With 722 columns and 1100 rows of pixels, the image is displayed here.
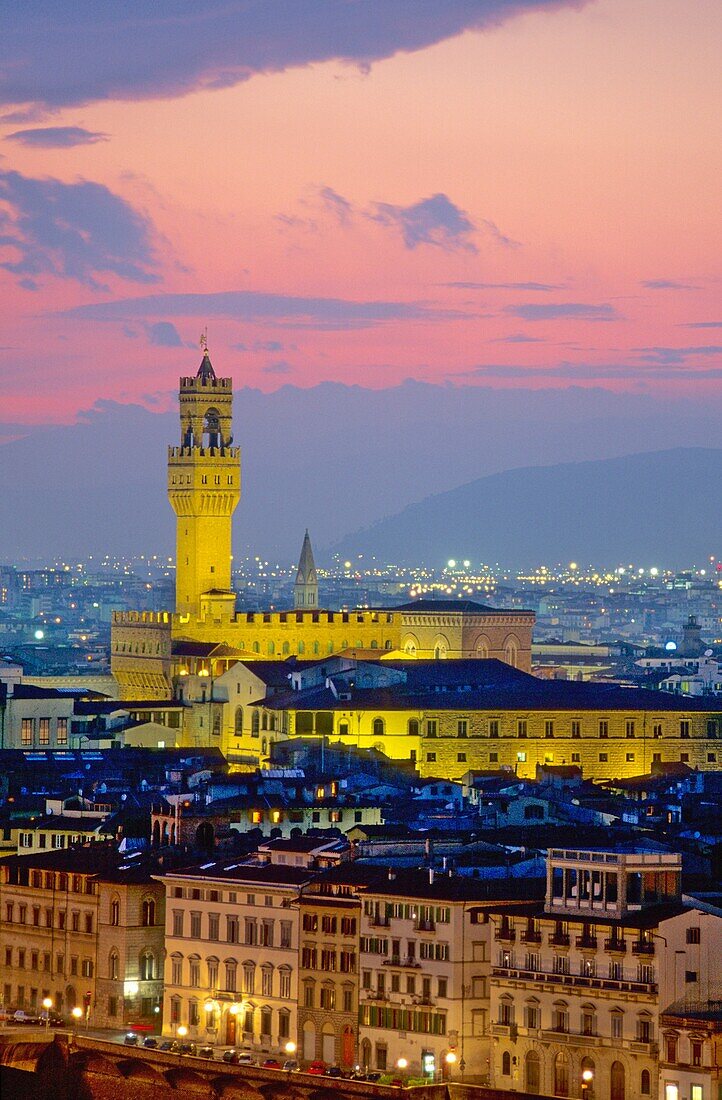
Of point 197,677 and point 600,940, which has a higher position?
point 197,677

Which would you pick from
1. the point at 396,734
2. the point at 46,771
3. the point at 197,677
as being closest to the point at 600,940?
the point at 46,771

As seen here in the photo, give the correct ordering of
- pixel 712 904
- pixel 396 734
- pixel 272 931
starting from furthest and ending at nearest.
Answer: pixel 396 734 → pixel 272 931 → pixel 712 904

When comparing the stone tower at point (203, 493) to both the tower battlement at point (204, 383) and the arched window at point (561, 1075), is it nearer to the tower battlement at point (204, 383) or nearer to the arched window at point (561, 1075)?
the tower battlement at point (204, 383)

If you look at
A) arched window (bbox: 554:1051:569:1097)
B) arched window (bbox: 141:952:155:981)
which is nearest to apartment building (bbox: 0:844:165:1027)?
arched window (bbox: 141:952:155:981)

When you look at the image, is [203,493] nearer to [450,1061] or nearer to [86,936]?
[86,936]

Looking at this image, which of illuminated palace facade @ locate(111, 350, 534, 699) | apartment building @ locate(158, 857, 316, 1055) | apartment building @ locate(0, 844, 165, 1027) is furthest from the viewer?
illuminated palace facade @ locate(111, 350, 534, 699)

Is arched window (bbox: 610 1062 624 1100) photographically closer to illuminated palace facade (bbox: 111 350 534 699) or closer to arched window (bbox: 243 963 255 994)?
arched window (bbox: 243 963 255 994)

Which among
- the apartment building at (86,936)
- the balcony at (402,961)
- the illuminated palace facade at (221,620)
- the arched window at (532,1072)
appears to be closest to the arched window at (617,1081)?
the arched window at (532,1072)

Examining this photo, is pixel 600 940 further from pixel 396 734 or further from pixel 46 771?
pixel 396 734
